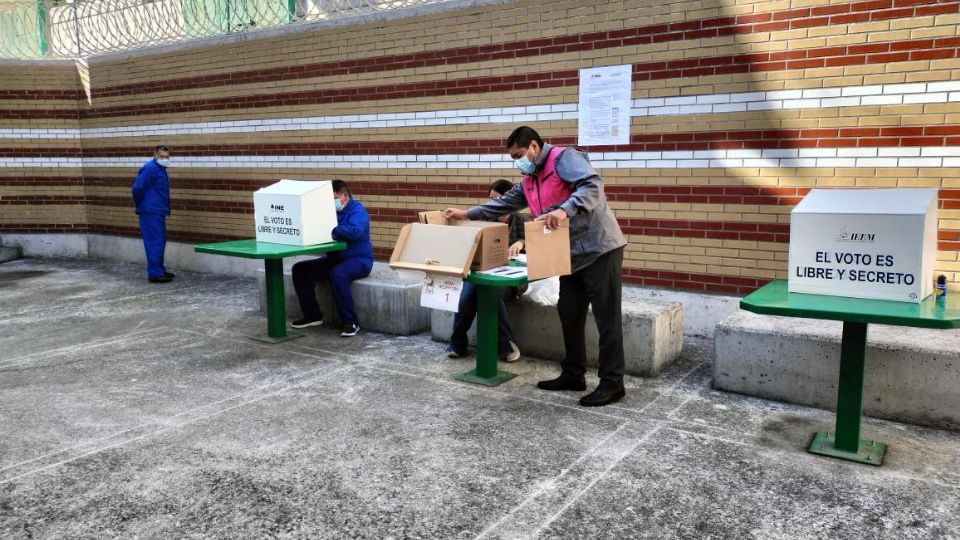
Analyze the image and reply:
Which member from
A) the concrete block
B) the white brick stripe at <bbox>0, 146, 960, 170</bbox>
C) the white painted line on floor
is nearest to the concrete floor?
the white painted line on floor

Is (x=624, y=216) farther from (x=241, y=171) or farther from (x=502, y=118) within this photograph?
(x=241, y=171)

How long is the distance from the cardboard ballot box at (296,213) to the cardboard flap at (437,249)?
5.90ft

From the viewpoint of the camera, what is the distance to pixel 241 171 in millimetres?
9891

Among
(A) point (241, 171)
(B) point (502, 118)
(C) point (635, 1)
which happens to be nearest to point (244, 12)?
(A) point (241, 171)

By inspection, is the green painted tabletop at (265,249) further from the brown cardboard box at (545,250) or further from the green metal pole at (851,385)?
the green metal pole at (851,385)

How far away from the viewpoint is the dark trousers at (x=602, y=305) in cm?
467

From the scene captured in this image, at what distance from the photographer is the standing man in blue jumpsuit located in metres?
9.77

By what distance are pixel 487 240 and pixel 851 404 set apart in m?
2.37

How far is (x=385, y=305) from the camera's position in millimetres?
6730

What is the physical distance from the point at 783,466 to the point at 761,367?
Result: 120cm

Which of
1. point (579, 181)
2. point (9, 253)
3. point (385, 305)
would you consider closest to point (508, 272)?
point (579, 181)

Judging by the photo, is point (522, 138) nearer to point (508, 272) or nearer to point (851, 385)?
point (508, 272)

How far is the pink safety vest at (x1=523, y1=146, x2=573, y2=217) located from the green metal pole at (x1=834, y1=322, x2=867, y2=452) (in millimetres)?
1841

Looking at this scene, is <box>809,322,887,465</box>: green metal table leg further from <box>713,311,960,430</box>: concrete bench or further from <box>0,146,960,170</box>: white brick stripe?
<box>0,146,960,170</box>: white brick stripe
